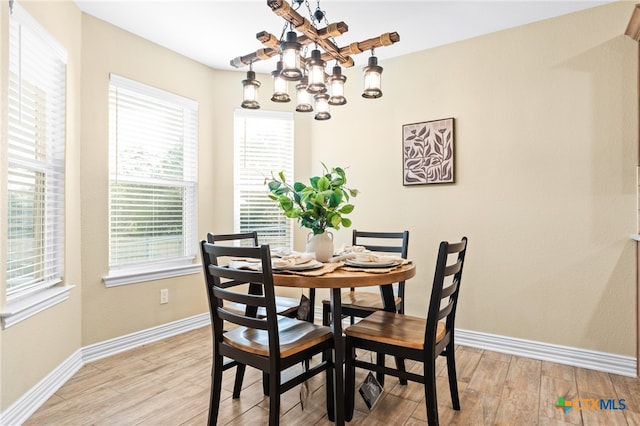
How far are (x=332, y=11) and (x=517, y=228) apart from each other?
2.13m

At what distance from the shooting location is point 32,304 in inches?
80.6

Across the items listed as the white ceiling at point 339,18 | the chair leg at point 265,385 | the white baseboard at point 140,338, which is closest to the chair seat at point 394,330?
the chair leg at point 265,385

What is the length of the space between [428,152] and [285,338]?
2.18 m

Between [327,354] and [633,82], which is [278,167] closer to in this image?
[327,354]

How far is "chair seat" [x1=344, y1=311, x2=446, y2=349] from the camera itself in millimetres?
1767

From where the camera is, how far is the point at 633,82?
254cm

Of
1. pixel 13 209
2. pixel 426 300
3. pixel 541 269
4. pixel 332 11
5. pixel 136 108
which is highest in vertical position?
pixel 332 11

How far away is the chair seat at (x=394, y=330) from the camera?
1.77 m

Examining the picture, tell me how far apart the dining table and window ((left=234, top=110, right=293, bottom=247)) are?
2.06 m

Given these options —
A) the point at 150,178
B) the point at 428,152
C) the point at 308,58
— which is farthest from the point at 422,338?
the point at 150,178

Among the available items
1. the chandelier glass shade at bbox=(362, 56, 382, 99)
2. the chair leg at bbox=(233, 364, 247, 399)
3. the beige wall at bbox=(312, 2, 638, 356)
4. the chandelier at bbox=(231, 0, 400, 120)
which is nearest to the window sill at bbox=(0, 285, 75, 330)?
the chair leg at bbox=(233, 364, 247, 399)

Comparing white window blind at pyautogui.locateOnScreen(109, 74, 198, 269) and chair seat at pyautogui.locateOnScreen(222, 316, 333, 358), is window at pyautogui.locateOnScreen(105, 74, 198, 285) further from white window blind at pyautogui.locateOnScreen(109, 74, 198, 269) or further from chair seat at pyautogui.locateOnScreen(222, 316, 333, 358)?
chair seat at pyautogui.locateOnScreen(222, 316, 333, 358)

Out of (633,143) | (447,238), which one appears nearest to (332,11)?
(447,238)

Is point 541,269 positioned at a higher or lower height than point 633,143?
lower
